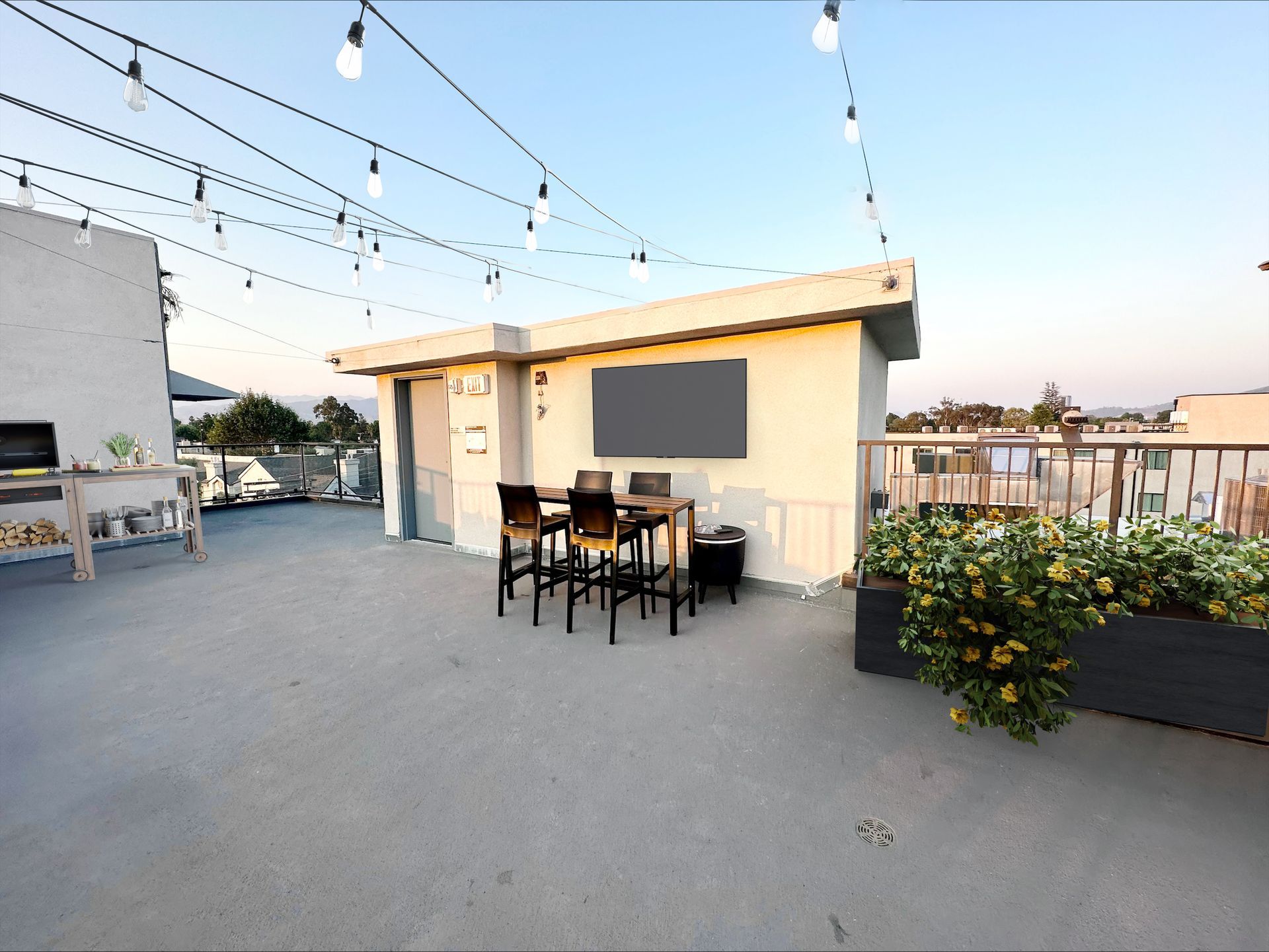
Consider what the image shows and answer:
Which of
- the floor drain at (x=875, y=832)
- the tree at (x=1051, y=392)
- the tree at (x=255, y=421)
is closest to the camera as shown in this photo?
the floor drain at (x=875, y=832)

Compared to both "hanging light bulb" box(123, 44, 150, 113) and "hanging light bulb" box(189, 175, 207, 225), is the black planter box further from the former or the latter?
"hanging light bulb" box(189, 175, 207, 225)

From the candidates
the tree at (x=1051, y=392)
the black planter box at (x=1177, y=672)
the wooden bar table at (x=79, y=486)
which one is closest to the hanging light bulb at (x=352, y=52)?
the black planter box at (x=1177, y=672)

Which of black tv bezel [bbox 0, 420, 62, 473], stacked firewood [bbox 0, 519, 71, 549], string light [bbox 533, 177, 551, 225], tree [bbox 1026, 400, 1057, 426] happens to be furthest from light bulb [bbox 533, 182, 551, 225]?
tree [bbox 1026, 400, 1057, 426]

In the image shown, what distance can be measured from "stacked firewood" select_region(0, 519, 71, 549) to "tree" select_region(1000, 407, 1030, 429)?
94.8 feet

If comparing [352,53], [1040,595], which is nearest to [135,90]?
[352,53]

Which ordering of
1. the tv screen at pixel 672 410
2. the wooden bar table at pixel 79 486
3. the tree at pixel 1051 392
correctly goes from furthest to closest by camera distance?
the tree at pixel 1051 392
the wooden bar table at pixel 79 486
the tv screen at pixel 672 410

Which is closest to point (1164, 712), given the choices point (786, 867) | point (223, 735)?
point (786, 867)

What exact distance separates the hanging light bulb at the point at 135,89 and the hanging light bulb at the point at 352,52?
0.97m

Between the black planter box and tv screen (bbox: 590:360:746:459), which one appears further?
tv screen (bbox: 590:360:746:459)

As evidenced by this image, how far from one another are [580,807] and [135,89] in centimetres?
355

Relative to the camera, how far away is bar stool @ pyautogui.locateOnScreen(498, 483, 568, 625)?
3479 mm

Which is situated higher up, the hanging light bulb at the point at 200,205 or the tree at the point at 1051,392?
the tree at the point at 1051,392

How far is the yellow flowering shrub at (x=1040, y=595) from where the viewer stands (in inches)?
76.0

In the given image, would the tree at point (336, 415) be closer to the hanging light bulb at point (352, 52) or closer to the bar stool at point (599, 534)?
the bar stool at point (599, 534)
